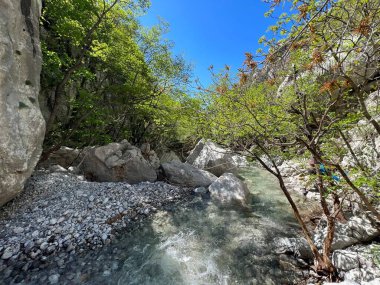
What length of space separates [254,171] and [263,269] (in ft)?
40.0

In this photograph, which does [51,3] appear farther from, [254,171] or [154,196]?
[254,171]

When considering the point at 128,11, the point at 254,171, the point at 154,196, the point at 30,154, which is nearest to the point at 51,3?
the point at 128,11

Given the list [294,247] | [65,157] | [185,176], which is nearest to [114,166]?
[65,157]

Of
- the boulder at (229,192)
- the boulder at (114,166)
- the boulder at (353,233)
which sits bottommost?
the boulder at (114,166)

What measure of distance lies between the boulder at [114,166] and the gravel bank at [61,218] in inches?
46.5

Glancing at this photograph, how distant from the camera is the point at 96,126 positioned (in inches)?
563

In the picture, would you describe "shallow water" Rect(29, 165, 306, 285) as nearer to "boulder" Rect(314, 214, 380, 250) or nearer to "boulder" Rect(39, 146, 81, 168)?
"boulder" Rect(314, 214, 380, 250)

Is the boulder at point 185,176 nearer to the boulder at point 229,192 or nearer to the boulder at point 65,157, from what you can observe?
the boulder at point 229,192

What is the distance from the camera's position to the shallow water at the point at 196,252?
464 cm

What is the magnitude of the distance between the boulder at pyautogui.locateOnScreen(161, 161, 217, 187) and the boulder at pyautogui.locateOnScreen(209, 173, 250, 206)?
146 centimetres

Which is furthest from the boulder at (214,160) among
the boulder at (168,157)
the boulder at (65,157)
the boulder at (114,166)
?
the boulder at (65,157)

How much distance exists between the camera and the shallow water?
464 centimetres

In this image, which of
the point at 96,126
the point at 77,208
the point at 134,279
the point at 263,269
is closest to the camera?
the point at 134,279

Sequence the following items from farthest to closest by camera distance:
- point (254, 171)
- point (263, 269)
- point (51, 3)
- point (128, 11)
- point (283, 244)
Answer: point (254, 171)
point (128, 11)
point (51, 3)
point (283, 244)
point (263, 269)
